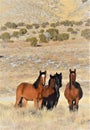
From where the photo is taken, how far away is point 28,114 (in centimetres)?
1455

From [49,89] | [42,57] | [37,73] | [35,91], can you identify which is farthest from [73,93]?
[42,57]

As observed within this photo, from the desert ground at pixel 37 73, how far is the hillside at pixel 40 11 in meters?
22.8

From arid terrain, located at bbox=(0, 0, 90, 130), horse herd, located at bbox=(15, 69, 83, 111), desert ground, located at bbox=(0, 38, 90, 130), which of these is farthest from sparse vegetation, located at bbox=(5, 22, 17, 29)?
horse herd, located at bbox=(15, 69, 83, 111)

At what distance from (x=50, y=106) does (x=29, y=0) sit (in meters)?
53.9

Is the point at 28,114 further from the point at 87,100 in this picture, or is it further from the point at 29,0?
the point at 29,0

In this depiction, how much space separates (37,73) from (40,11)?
37.9 meters

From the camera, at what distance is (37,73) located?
26.7 meters

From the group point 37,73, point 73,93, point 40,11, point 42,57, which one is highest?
point 73,93

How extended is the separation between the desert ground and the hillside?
2282 centimetres

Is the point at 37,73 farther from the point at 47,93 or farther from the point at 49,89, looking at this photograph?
the point at 47,93

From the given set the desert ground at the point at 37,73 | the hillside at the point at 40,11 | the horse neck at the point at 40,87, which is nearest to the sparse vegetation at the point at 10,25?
the hillside at the point at 40,11

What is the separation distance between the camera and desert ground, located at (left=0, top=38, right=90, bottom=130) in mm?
13562

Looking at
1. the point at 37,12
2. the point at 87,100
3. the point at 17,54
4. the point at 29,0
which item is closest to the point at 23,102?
the point at 87,100

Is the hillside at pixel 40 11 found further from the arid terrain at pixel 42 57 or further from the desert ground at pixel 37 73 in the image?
the desert ground at pixel 37 73
